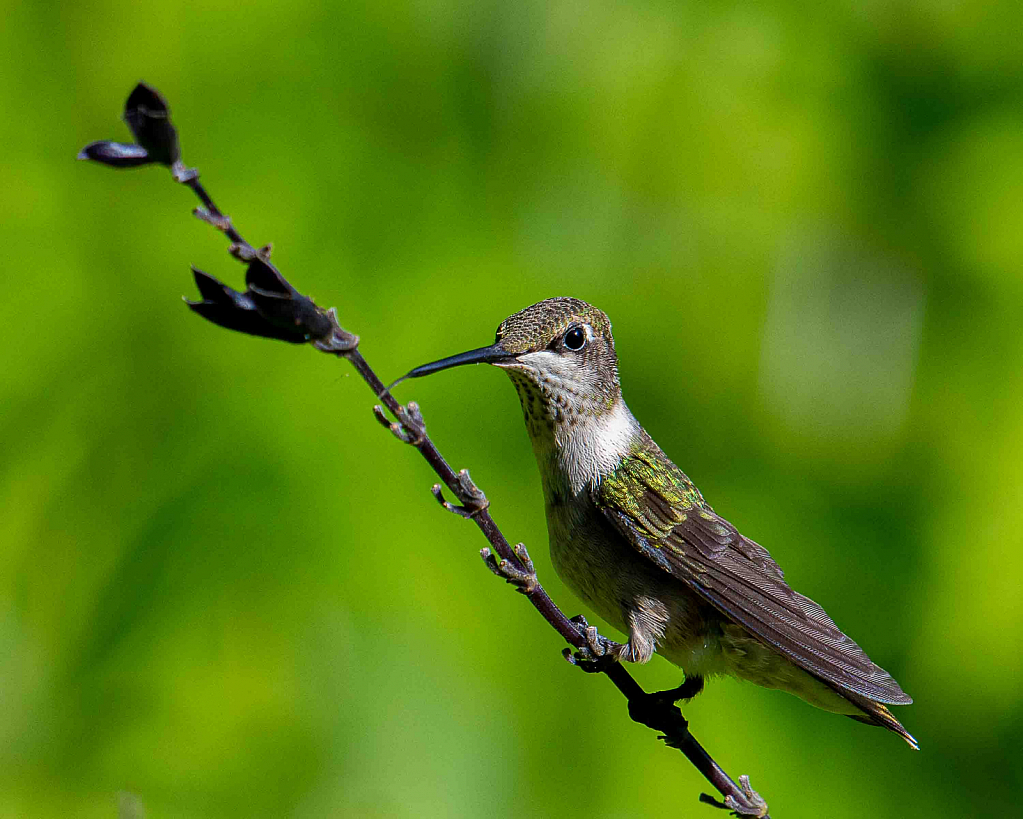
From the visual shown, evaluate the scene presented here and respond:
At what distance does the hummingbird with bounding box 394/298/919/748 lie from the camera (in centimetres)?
161

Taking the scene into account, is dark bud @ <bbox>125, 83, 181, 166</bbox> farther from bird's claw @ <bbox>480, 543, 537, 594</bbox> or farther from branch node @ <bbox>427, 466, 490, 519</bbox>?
bird's claw @ <bbox>480, 543, 537, 594</bbox>

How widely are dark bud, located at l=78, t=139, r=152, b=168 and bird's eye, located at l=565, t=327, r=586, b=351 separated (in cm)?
89

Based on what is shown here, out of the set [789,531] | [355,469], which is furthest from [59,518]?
[789,531]

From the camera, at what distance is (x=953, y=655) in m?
3.10

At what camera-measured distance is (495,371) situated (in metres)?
3.12

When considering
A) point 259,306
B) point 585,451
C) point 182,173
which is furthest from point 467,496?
point 585,451

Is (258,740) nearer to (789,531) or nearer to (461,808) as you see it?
(461,808)

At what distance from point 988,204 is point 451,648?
2.33 metres

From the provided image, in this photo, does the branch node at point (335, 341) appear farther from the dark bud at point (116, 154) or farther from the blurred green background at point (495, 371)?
the blurred green background at point (495, 371)

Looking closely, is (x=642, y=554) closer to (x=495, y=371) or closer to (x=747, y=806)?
(x=747, y=806)

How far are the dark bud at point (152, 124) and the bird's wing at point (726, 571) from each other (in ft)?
3.35

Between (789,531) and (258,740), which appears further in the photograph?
(789,531)

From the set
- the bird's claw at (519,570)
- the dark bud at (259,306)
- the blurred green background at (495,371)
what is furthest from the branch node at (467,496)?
the blurred green background at (495,371)

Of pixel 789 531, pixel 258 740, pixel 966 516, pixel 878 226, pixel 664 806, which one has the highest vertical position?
pixel 878 226
